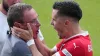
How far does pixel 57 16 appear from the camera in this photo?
3281 millimetres

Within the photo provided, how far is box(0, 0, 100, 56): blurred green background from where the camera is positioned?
876 cm

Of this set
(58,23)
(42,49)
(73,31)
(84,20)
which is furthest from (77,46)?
(84,20)

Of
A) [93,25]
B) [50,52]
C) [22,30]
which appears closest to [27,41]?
[22,30]

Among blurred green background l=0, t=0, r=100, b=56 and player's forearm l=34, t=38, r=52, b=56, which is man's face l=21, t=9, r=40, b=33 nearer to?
player's forearm l=34, t=38, r=52, b=56

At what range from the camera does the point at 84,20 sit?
10.6 m

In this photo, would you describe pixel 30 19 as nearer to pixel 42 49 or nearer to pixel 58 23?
pixel 58 23

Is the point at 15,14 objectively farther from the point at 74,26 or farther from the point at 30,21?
the point at 74,26

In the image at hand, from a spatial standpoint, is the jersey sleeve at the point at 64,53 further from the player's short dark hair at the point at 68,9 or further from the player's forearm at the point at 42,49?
the player's forearm at the point at 42,49

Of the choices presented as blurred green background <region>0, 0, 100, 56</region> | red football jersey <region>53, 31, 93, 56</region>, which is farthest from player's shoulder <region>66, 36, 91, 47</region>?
blurred green background <region>0, 0, 100, 56</region>

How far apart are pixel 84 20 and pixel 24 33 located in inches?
299

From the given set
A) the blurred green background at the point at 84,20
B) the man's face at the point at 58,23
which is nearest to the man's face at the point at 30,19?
the man's face at the point at 58,23

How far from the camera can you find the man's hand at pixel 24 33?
3079 mm

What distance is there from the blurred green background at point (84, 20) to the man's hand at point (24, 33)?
16.2 feet

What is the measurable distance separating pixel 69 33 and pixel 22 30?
0.48m
